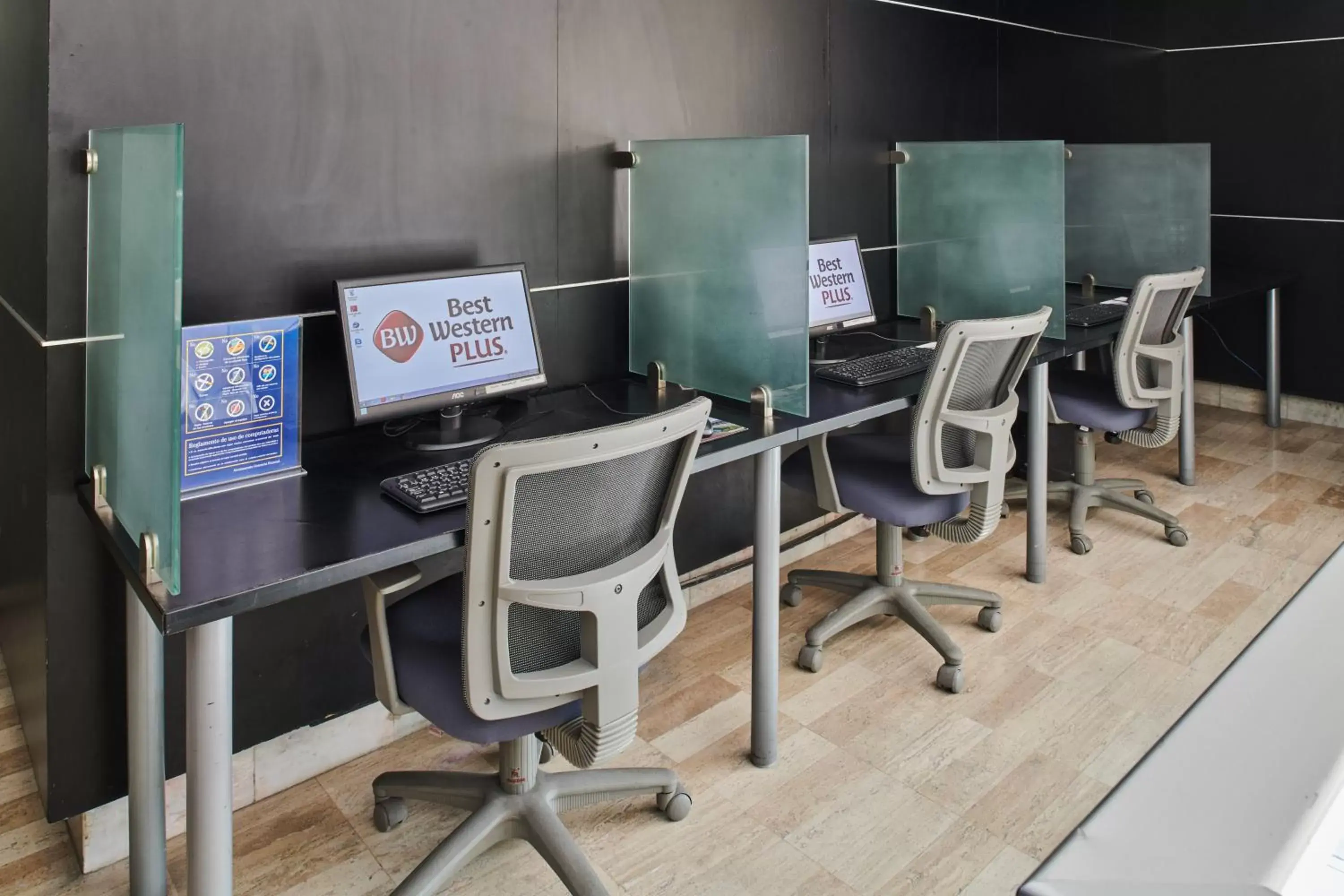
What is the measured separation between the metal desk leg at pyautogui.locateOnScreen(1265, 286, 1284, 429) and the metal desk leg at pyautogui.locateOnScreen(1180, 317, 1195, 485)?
0.98 metres

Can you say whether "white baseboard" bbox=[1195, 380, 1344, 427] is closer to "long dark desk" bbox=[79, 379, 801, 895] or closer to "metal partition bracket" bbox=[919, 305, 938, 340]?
"metal partition bracket" bbox=[919, 305, 938, 340]

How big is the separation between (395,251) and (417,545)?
99 cm

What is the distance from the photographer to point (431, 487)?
6.38 feet

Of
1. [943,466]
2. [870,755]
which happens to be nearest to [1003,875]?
[870,755]

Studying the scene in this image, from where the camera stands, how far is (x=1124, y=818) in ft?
2.08

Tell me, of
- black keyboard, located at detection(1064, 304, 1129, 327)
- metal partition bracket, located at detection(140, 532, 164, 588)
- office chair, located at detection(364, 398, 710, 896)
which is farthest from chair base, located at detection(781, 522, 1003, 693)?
metal partition bracket, located at detection(140, 532, 164, 588)

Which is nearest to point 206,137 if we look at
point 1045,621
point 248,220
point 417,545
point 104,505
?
point 248,220

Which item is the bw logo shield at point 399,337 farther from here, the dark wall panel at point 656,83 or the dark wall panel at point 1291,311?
the dark wall panel at point 1291,311

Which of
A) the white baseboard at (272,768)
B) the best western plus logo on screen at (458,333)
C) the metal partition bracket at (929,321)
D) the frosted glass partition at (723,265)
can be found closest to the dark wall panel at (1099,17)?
the metal partition bracket at (929,321)

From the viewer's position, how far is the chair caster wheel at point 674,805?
7.50 feet

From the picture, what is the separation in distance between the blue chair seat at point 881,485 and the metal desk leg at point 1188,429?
1.98m

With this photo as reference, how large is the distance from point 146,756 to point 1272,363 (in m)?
5.55

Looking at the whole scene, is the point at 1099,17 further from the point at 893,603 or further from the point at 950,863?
the point at 950,863

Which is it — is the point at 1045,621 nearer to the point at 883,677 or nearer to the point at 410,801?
the point at 883,677
